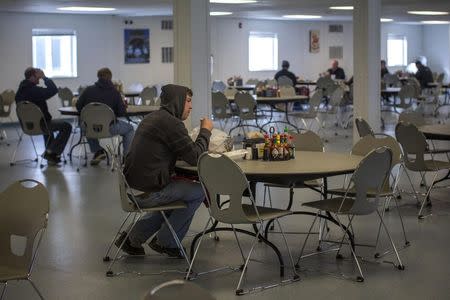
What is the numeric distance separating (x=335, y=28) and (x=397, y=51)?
370 cm

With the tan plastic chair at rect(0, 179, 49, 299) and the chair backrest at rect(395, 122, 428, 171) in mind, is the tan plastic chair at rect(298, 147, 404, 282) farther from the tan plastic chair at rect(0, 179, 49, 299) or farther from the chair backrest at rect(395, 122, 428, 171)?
the tan plastic chair at rect(0, 179, 49, 299)

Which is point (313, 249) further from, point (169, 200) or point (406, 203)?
point (406, 203)

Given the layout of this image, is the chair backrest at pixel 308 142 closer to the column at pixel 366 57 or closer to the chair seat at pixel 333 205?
the chair seat at pixel 333 205

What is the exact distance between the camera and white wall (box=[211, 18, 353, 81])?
2023cm

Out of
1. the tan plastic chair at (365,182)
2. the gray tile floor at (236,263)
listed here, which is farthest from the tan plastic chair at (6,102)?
the tan plastic chair at (365,182)

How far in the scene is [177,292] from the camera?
2.30 metres

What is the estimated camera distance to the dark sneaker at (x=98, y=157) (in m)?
10.2

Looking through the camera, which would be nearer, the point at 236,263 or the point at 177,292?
the point at 177,292

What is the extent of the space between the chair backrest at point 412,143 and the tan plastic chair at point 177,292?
4.84 meters

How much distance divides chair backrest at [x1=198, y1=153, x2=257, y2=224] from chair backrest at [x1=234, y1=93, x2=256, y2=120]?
292 inches

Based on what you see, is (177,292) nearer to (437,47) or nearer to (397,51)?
(397,51)

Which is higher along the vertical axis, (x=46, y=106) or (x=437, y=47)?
(x=437, y=47)

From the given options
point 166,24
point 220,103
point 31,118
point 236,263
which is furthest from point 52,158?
point 166,24

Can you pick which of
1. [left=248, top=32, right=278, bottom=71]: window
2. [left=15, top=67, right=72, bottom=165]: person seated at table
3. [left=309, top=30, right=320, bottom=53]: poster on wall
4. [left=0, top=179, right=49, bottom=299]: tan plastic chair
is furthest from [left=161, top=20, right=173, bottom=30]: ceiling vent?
[left=0, top=179, right=49, bottom=299]: tan plastic chair
